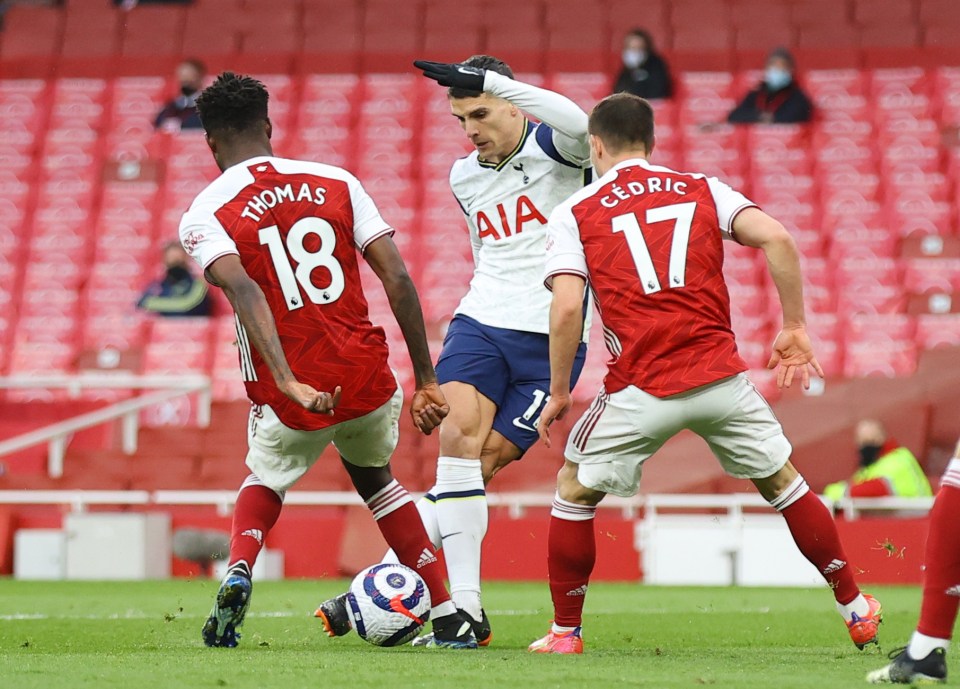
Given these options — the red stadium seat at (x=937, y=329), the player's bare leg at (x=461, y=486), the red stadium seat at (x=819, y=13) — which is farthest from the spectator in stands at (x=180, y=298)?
the player's bare leg at (x=461, y=486)

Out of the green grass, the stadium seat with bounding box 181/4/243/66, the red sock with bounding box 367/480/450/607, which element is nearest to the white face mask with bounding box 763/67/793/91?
the stadium seat with bounding box 181/4/243/66

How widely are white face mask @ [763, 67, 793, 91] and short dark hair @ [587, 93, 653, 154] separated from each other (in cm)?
1148

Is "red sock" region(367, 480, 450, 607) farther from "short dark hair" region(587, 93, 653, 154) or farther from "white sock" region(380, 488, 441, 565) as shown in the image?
"short dark hair" region(587, 93, 653, 154)

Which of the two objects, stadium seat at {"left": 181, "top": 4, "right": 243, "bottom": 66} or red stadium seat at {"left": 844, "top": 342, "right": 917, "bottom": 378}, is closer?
red stadium seat at {"left": 844, "top": 342, "right": 917, "bottom": 378}

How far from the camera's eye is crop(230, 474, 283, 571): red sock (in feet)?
17.6

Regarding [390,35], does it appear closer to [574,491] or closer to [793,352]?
[574,491]

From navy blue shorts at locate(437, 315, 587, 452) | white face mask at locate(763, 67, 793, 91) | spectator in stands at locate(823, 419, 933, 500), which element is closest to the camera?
navy blue shorts at locate(437, 315, 587, 452)

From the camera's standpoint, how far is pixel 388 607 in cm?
525

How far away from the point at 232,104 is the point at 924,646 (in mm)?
2914

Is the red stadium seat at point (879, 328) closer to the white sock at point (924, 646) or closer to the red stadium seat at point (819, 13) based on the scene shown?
the red stadium seat at point (819, 13)

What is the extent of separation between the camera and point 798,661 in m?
4.84

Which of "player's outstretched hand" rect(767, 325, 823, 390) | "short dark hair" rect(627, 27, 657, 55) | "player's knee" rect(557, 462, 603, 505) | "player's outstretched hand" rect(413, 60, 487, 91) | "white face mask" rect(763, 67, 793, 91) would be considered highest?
"short dark hair" rect(627, 27, 657, 55)

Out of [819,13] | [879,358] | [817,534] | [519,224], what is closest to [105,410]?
[879,358]

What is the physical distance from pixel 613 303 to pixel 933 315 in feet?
31.2
